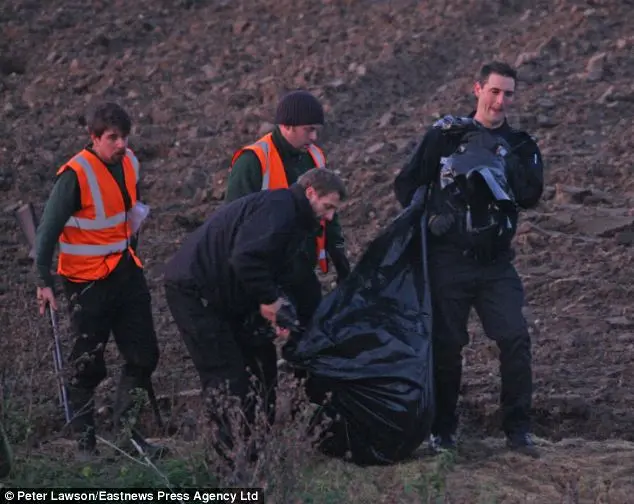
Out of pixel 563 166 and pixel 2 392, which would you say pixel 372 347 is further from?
pixel 563 166

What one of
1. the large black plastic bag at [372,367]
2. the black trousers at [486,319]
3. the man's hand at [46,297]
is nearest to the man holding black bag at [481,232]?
the black trousers at [486,319]

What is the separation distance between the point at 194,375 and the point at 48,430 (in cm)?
130

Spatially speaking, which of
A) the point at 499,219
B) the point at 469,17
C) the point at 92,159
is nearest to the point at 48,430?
the point at 92,159

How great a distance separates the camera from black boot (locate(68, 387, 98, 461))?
590 centimetres

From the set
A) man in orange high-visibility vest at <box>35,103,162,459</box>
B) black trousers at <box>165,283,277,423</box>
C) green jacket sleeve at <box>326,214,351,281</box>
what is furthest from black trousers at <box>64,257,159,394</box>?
green jacket sleeve at <box>326,214,351,281</box>

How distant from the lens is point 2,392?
17.6ft

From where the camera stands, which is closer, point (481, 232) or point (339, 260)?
point (481, 232)

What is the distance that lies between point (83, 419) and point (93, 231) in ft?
2.77

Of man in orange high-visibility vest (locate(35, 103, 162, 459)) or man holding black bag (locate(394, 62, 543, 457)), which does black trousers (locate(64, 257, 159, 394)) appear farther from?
man holding black bag (locate(394, 62, 543, 457))

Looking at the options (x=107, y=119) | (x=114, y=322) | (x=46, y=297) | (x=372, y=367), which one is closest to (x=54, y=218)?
(x=46, y=297)

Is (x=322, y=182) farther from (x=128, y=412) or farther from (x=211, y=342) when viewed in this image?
(x=128, y=412)

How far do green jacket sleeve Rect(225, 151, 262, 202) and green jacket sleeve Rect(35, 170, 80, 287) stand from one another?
2.25 ft

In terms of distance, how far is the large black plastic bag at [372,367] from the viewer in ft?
19.2

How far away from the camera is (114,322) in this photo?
20.7 ft
